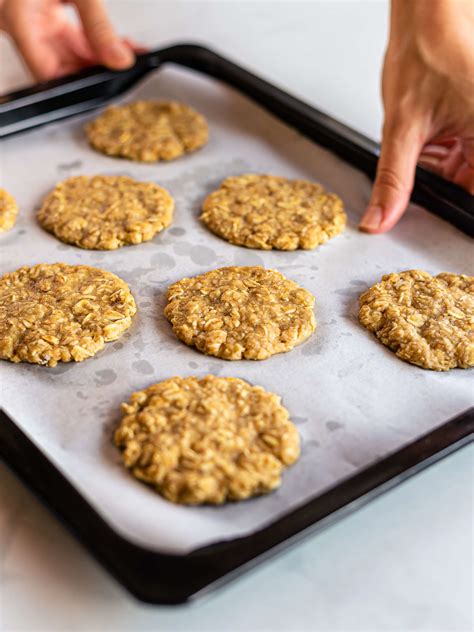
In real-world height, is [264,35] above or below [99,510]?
below

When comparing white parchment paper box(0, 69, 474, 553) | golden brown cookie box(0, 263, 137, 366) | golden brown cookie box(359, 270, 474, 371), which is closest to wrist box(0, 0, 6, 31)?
white parchment paper box(0, 69, 474, 553)

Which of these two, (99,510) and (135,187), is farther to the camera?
(135,187)

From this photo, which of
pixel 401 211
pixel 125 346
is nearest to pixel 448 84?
pixel 401 211

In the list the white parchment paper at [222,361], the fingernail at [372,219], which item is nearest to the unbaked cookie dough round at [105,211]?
the white parchment paper at [222,361]

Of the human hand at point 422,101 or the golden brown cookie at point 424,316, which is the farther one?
the human hand at point 422,101

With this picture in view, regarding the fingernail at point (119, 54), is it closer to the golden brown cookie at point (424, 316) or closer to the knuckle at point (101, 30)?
the knuckle at point (101, 30)

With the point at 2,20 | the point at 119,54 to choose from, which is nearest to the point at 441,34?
the point at 119,54

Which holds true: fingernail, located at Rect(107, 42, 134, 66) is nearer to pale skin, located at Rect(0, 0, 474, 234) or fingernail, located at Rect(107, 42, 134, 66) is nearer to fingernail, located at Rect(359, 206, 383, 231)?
pale skin, located at Rect(0, 0, 474, 234)

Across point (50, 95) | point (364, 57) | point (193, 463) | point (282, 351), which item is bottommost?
point (364, 57)

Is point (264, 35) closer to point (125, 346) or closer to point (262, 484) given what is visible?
point (125, 346)
